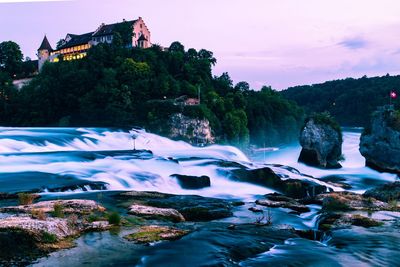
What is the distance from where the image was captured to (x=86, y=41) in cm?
10169

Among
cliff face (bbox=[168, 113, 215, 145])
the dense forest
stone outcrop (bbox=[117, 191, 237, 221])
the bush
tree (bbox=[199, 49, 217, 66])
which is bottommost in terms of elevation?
stone outcrop (bbox=[117, 191, 237, 221])

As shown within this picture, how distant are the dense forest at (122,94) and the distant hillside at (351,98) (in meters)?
63.6

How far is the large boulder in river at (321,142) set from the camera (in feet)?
170

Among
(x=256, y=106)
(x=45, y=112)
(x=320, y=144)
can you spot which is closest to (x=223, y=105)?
(x=256, y=106)

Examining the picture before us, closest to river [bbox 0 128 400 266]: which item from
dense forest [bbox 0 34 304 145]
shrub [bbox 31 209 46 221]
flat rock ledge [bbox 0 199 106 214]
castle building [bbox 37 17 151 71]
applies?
shrub [bbox 31 209 46 221]

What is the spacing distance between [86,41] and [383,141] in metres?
77.9

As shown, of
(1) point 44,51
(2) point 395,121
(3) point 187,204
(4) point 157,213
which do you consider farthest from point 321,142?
(1) point 44,51

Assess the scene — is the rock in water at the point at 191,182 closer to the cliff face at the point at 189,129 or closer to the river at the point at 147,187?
the river at the point at 147,187

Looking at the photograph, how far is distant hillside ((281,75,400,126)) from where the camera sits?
132 meters

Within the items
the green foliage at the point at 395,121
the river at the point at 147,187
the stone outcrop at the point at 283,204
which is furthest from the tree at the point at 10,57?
the stone outcrop at the point at 283,204

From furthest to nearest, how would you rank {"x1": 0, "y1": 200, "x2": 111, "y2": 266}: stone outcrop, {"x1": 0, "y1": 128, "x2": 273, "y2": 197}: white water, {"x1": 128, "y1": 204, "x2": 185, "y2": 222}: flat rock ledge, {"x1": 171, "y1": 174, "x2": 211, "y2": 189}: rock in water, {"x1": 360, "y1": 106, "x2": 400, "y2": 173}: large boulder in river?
1. {"x1": 360, "y1": 106, "x2": 400, "y2": 173}: large boulder in river
2. {"x1": 171, "y1": 174, "x2": 211, "y2": 189}: rock in water
3. {"x1": 0, "y1": 128, "x2": 273, "y2": 197}: white water
4. {"x1": 128, "y1": 204, "x2": 185, "y2": 222}: flat rock ledge
5. {"x1": 0, "y1": 200, "x2": 111, "y2": 266}: stone outcrop

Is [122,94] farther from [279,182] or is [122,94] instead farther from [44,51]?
[44,51]

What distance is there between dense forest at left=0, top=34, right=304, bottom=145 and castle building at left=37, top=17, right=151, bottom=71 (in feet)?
44.7

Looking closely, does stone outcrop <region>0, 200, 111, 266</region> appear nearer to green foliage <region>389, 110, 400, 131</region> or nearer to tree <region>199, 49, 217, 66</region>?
green foliage <region>389, 110, 400, 131</region>
